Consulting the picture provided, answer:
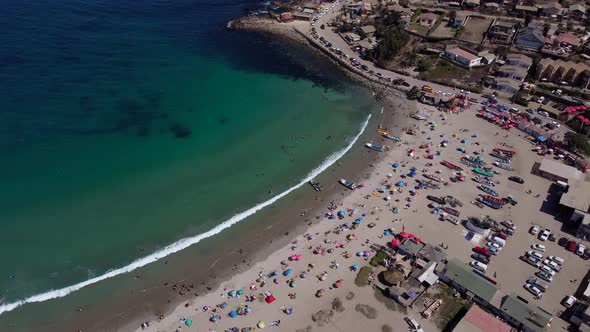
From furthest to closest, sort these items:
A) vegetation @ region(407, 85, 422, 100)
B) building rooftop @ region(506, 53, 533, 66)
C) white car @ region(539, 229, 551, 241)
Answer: building rooftop @ region(506, 53, 533, 66) → vegetation @ region(407, 85, 422, 100) → white car @ region(539, 229, 551, 241)

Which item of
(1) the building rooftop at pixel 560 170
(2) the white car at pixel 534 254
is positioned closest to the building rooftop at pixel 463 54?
(1) the building rooftop at pixel 560 170

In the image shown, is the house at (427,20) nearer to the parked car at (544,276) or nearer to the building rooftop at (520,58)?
the building rooftop at (520,58)

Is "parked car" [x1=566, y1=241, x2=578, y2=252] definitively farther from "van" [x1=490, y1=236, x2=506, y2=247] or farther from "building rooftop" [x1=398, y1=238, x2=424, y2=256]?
"building rooftop" [x1=398, y1=238, x2=424, y2=256]

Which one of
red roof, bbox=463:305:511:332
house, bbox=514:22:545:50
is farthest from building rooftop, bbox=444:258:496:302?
house, bbox=514:22:545:50

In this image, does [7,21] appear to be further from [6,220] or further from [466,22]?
[466,22]

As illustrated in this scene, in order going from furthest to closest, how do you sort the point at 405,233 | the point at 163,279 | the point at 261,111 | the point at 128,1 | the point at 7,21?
the point at 128,1 < the point at 7,21 < the point at 261,111 < the point at 405,233 < the point at 163,279

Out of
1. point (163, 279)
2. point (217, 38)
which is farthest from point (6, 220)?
point (217, 38)
